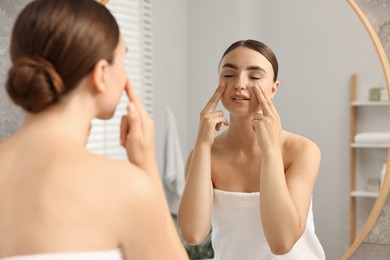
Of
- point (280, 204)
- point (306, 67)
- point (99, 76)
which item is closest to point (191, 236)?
point (280, 204)

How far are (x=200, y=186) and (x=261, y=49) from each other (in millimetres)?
302

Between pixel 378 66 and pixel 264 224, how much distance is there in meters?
0.46

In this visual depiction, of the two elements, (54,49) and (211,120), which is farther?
(211,120)

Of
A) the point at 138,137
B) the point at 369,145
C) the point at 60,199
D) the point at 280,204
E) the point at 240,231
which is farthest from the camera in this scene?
the point at 369,145

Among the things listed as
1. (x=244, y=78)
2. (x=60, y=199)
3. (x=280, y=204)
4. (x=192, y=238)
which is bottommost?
(x=192, y=238)

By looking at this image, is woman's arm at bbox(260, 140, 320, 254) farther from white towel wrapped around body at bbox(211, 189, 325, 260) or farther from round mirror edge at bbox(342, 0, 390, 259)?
round mirror edge at bbox(342, 0, 390, 259)

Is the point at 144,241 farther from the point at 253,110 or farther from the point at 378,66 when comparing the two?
the point at 378,66

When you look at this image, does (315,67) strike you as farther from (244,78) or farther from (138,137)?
(138,137)

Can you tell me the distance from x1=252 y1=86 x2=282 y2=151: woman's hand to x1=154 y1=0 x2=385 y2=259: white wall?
0.10 metres

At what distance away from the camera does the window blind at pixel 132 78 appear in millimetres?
1286

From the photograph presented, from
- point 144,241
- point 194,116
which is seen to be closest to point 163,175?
point 194,116

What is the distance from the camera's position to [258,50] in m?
1.14

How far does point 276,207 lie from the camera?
1027 millimetres

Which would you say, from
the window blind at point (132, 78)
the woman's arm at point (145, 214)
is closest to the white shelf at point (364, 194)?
the window blind at point (132, 78)
